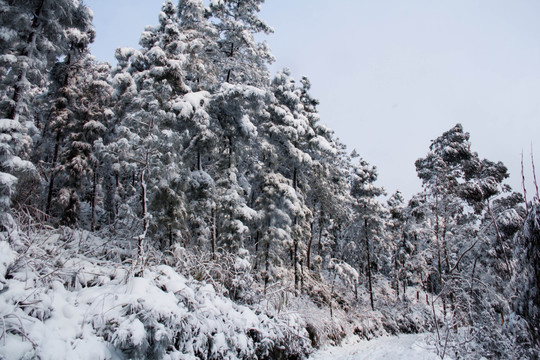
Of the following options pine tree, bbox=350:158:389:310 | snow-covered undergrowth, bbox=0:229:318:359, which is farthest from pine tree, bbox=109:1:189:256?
pine tree, bbox=350:158:389:310

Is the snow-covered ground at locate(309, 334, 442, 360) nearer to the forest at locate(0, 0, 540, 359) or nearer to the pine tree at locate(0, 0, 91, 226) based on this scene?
the forest at locate(0, 0, 540, 359)

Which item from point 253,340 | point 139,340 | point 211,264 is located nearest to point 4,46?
point 211,264

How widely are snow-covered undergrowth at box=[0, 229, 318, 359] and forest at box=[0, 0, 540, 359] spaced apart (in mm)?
31

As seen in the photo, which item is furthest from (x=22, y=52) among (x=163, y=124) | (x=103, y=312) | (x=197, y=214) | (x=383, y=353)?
(x=383, y=353)

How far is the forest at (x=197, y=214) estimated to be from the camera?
5492 millimetres

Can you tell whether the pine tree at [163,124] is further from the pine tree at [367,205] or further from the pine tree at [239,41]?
the pine tree at [367,205]

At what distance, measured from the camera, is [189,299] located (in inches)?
279

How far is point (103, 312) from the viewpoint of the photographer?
5.49 meters

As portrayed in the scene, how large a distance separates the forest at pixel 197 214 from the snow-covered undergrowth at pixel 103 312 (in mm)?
31

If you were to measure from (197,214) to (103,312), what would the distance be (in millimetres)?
9051

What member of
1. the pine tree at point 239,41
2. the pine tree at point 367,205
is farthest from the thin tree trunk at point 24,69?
the pine tree at point 367,205

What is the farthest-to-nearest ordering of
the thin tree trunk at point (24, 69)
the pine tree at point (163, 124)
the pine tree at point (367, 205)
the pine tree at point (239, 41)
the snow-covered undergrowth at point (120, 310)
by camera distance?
the pine tree at point (367, 205), the pine tree at point (239, 41), the pine tree at point (163, 124), the thin tree trunk at point (24, 69), the snow-covered undergrowth at point (120, 310)

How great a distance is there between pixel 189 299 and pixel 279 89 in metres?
14.8

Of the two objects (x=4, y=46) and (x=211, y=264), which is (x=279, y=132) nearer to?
(x=211, y=264)
